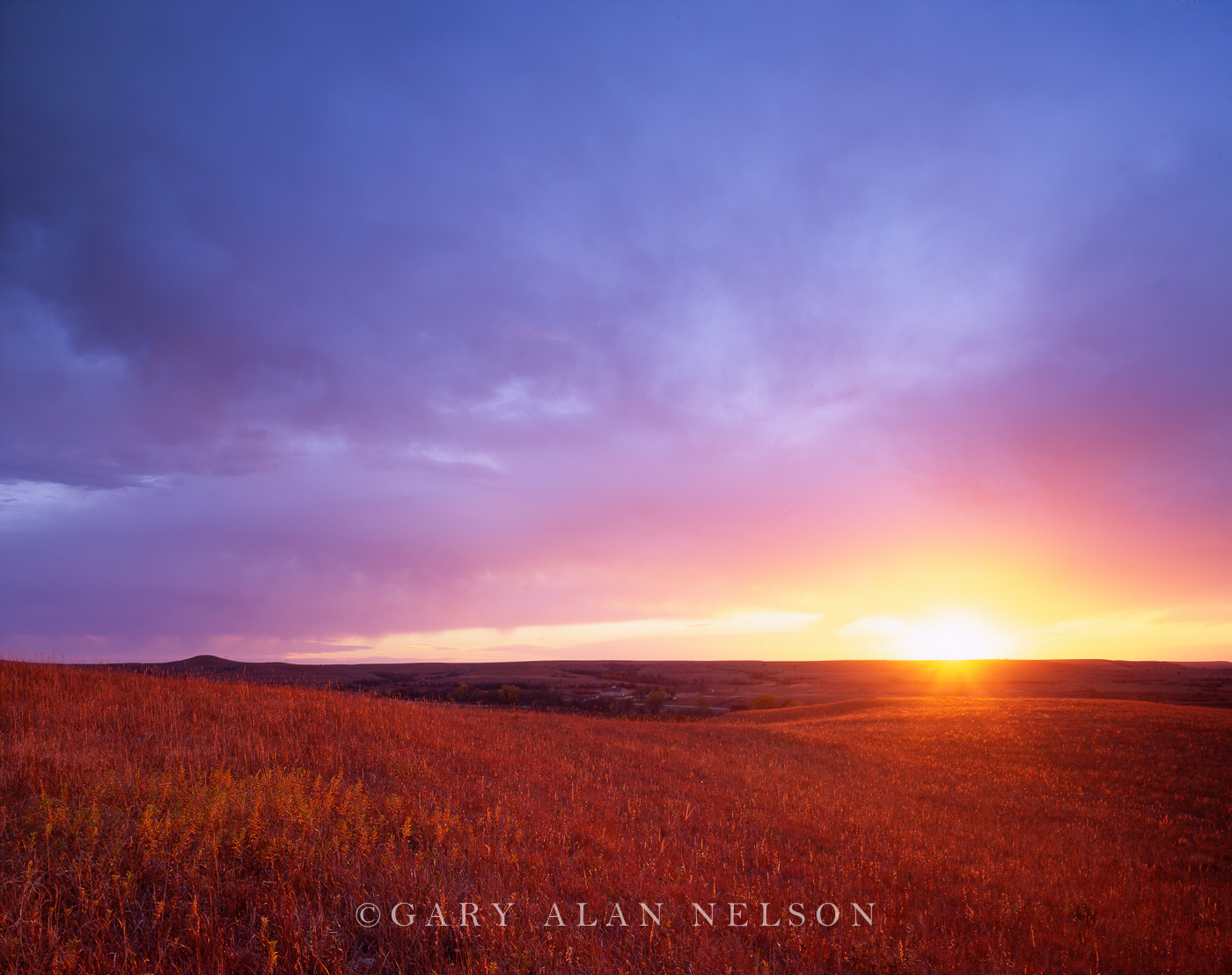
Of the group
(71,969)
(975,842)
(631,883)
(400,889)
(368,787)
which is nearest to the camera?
(71,969)

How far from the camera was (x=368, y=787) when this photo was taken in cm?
866

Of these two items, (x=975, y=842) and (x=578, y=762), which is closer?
(x=975, y=842)

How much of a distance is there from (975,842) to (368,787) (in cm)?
1069

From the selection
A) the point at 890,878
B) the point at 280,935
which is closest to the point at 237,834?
the point at 280,935

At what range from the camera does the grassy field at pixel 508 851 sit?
4504mm

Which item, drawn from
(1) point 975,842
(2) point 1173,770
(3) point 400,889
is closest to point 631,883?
(3) point 400,889

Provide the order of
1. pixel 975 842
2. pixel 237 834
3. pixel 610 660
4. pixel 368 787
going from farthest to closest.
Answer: pixel 610 660, pixel 975 842, pixel 368 787, pixel 237 834

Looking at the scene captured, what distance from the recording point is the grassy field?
4.50 meters

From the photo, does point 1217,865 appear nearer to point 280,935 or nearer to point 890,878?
point 890,878

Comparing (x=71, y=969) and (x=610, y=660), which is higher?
(x=71, y=969)

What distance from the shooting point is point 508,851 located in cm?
668

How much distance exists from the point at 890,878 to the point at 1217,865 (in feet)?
26.5

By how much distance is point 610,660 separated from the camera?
160625 millimetres

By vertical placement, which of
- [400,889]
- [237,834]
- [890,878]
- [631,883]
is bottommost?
[890,878]
